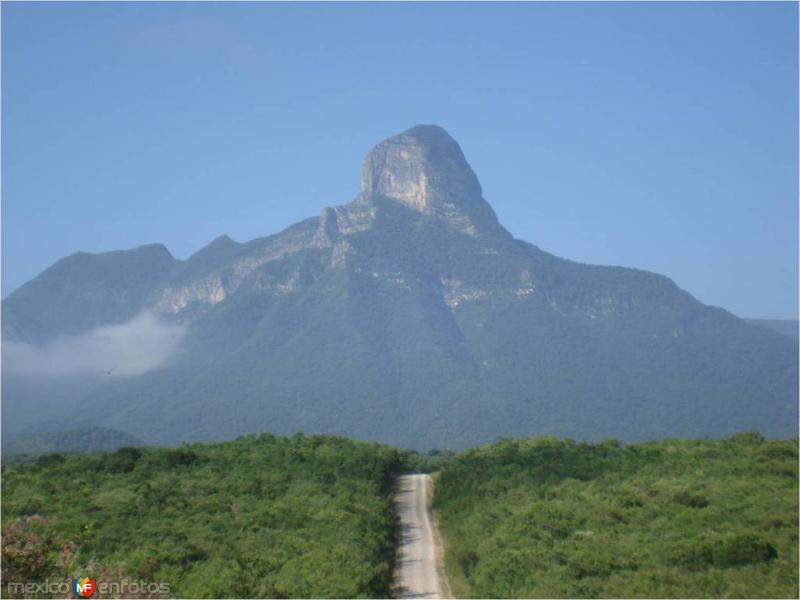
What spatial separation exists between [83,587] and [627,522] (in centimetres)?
1951

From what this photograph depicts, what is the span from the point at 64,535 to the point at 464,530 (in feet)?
45.9

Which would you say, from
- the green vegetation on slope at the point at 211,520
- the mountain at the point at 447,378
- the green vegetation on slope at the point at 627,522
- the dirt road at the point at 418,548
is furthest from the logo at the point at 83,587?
the mountain at the point at 447,378

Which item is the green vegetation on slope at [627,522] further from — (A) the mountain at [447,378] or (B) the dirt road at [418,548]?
(A) the mountain at [447,378]

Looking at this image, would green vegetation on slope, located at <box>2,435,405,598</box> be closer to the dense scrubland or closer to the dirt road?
the dense scrubland

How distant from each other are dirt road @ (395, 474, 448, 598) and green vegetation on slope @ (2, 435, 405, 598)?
0.74 m

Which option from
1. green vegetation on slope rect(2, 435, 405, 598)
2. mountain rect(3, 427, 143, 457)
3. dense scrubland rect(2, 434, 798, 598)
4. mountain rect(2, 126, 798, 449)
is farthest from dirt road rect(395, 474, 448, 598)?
mountain rect(2, 126, 798, 449)

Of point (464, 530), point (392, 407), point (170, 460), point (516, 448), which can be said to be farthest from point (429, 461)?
point (392, 407)

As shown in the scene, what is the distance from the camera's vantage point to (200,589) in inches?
1202

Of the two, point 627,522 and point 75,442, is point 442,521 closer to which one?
point 627,522

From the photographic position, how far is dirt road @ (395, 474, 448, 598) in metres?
36.6

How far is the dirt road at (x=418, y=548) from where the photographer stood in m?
36.6

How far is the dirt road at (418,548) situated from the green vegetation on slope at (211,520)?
74 cm

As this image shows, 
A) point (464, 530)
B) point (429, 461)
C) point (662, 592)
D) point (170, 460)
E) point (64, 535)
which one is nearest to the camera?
point (662, 592)

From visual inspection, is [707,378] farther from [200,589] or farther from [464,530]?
[200,589]
